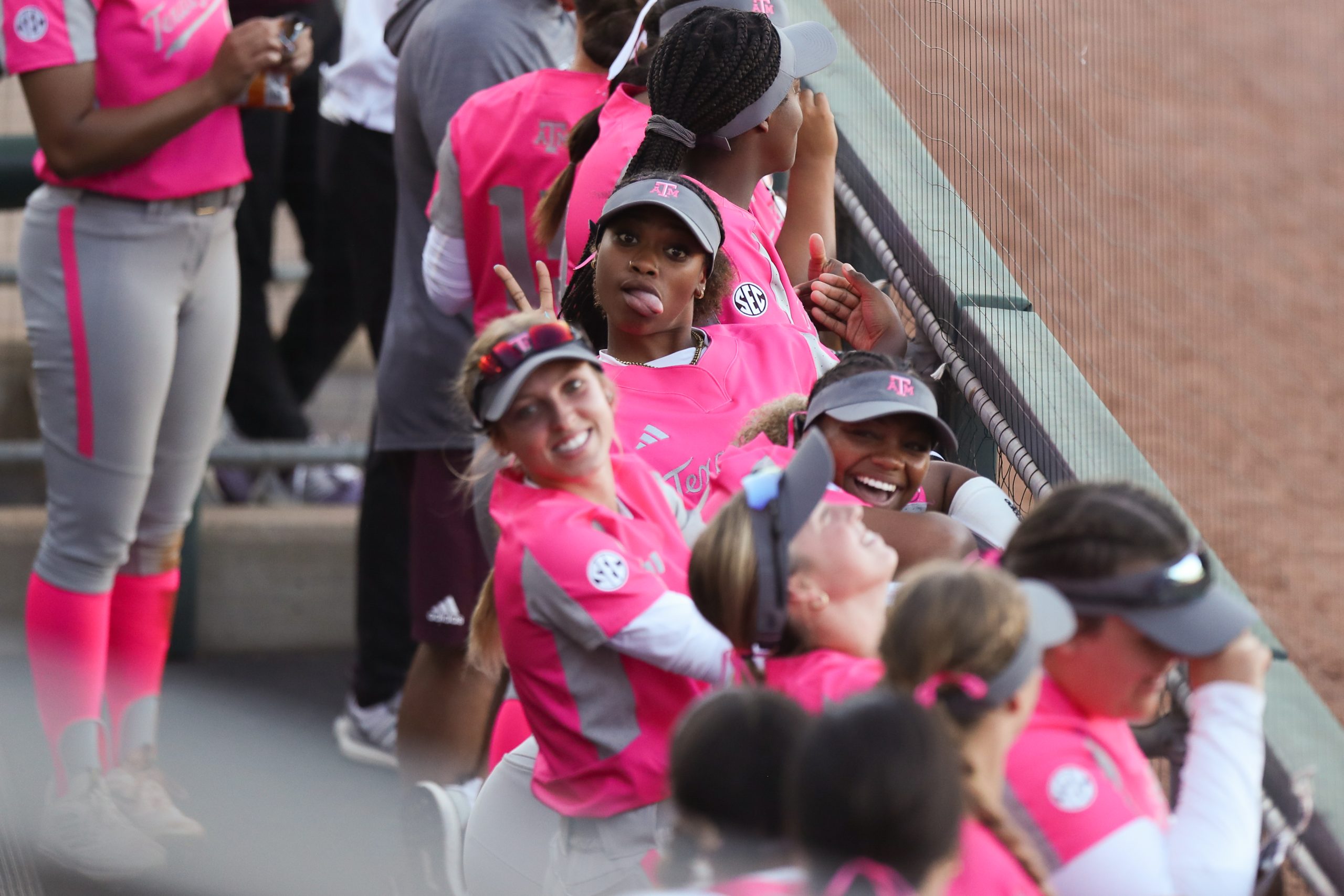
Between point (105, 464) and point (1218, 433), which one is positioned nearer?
point (105, 464)

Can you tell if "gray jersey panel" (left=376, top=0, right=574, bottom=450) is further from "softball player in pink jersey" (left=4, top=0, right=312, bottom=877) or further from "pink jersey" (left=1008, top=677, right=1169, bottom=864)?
"pink jersey" (left=1008, top=677, right=1169, bottom=864)

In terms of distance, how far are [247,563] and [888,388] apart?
3152mm

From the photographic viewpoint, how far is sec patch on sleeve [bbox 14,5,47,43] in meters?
3.04

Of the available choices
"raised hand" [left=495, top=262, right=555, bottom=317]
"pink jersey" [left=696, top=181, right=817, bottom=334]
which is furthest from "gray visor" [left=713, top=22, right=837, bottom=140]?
"raised hand" [left=495, top=262, right=555, bottom=317]

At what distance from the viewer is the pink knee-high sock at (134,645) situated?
11.4ft

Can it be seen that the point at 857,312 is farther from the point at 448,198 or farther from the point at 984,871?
the point at 984,871

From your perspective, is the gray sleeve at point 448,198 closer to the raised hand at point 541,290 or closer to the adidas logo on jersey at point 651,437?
the raised hand at point 541,290

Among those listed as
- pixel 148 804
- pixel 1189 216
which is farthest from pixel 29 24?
pixel 1189 216

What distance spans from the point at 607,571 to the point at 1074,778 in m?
0.70

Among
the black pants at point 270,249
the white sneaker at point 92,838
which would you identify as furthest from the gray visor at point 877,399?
the black pants at point 270,249

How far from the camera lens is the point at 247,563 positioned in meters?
4.74

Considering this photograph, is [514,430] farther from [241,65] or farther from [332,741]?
[332,741]

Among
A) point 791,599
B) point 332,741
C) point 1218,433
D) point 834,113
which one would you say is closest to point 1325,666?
point 1218,433

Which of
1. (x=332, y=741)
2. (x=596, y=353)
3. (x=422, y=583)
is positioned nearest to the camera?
(x=596, y=353)
